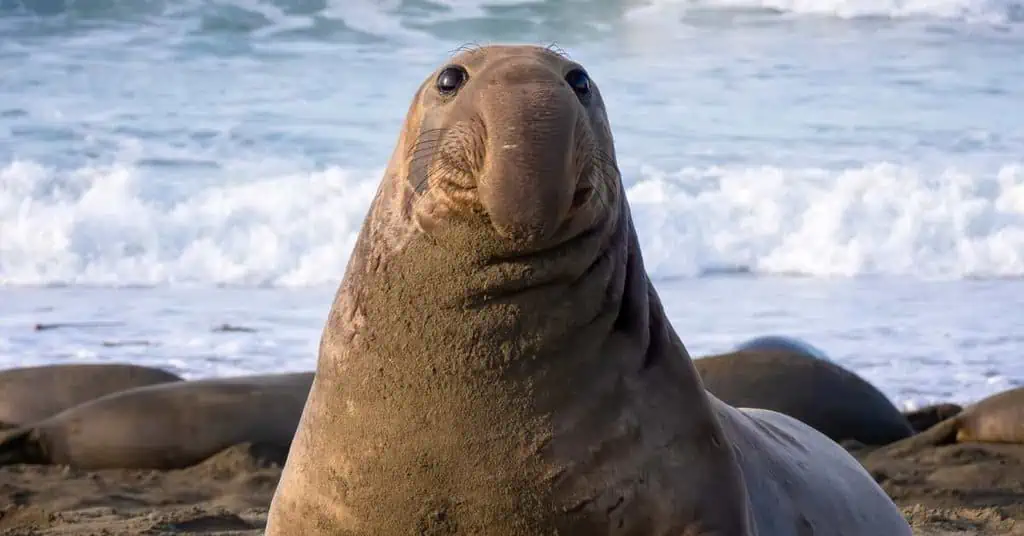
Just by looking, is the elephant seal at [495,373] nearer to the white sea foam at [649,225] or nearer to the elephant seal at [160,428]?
the elephant seal at [160,428]

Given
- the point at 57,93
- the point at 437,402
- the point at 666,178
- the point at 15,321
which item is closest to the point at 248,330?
the point at 15,321

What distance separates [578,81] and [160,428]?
4.98m

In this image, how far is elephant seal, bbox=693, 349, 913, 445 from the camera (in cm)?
805

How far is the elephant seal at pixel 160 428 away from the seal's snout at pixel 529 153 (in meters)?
4.82

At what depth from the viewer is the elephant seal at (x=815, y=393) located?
8047mm

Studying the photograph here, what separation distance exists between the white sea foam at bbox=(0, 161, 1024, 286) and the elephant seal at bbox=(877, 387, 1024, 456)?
6.98m

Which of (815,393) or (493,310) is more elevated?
(493,310)

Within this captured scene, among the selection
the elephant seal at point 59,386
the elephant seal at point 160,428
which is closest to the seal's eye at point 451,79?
the elephant seal at point 160,428

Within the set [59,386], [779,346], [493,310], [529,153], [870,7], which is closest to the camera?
[529,153]

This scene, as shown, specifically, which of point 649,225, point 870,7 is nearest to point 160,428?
point 649,225

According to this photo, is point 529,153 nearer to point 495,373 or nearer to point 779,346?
point 495,373

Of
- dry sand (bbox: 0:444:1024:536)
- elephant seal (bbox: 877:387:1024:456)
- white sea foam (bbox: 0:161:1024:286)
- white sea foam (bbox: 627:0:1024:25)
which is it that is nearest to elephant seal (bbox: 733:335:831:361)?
elephant seal (bbox: 877:387:1024:456)

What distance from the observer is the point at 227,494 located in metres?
6.66

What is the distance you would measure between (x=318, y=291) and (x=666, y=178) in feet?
18.3
